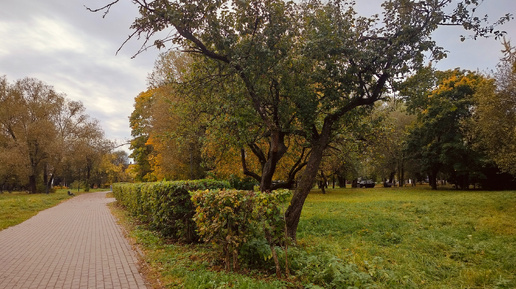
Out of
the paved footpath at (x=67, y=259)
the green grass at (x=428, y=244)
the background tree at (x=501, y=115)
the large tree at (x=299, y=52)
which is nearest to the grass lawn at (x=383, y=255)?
the green grass at (x=428, y=244)

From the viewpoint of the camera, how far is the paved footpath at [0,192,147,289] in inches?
193

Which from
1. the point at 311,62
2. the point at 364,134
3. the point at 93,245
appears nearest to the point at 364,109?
the point at 364,134

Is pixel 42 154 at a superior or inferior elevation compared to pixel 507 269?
superior

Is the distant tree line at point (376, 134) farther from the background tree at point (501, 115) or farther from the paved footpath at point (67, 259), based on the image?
the paved footpath at point (67, 259)

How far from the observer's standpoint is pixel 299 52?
7.46 metres

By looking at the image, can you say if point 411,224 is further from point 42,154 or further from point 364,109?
point 42,154

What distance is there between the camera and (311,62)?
23.6 ft

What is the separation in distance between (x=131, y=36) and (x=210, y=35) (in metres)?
1.71

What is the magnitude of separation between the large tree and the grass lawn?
6.90ft

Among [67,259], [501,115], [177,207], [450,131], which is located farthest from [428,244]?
[450,131]

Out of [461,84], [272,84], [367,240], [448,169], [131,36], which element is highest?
[461,84]

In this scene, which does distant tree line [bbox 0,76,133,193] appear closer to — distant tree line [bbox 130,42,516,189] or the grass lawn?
distant tree line [bbox 130,42,516,189]

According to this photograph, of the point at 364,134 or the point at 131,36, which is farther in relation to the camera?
the point at 364,134

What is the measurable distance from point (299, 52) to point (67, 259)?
Answer: 284 inches
